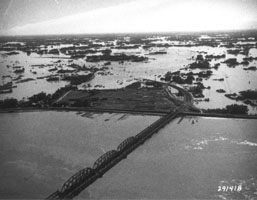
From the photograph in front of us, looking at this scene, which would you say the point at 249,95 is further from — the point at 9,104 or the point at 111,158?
the point at 9,104

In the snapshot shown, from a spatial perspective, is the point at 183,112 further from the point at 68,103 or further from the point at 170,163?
the point at 68,103

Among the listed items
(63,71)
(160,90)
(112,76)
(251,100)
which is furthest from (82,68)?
(251,100)

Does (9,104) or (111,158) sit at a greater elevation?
(9,104)

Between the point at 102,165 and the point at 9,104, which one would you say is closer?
the point at 102,165

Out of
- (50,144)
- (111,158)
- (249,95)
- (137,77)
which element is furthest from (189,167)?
(137,77)

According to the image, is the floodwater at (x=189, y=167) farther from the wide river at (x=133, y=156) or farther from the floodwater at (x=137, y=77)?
the floodwater at (x=137, y=77)

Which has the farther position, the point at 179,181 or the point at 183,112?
the point at 183,112
